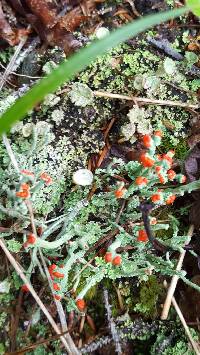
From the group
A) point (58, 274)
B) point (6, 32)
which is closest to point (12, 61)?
point (6, 32)

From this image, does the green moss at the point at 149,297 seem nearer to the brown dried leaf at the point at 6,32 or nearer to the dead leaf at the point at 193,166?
the dead leaf at the point at 193,166

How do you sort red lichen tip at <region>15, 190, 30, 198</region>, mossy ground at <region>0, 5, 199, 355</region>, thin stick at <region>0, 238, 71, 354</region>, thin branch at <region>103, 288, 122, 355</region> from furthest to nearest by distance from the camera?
mossy ground at <region>0, 5, 199, 355</region>
thin branch at <region>103, 288, 122, 355</region>
thin stick at <region>0, 238, 71, 354</region>
red lichen tip at <region>15, 190, 30, 198</region>

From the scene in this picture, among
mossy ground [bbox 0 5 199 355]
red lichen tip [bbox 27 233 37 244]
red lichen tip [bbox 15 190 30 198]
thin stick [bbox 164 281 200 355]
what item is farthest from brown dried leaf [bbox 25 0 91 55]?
thin stick [bbox 164 281 200 355]

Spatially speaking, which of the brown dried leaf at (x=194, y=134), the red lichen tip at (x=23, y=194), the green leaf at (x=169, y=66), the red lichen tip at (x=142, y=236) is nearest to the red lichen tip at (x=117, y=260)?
the red lichen tip at (x=142, y=236)

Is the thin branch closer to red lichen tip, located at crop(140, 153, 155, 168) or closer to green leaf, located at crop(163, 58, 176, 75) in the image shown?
red lichen tip, located at crop(140, 153, 155, 168)

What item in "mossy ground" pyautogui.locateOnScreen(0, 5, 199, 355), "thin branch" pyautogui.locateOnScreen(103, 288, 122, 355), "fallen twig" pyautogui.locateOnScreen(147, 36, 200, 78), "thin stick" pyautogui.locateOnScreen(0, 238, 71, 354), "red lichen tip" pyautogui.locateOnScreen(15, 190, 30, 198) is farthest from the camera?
"fallen twig" pyautogui.locateOnScreen(147, 36, 200, 78)

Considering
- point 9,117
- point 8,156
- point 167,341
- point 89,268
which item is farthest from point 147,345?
point 9,117

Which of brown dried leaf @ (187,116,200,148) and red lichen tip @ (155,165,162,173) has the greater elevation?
brown dried leaf @ (187,116,200,148)

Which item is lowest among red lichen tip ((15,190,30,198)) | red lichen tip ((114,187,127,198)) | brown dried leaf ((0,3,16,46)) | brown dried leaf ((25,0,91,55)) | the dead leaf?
red lichen tip ((15,190,30,198))

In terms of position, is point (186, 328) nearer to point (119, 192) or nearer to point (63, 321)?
point (63, 321)
